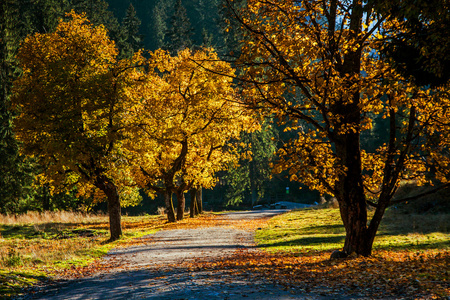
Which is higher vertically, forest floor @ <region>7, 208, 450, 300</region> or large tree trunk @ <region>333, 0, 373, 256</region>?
large tree trunk @ <region>333, 0, 373, 256</region>

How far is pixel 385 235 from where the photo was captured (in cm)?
1728

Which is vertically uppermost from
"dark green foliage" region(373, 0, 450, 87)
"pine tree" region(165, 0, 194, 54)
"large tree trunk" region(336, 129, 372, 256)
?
"pine tree" region(165, 0, 194, 54)

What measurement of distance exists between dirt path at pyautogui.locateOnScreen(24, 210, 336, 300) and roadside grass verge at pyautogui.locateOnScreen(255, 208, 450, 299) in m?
1.00

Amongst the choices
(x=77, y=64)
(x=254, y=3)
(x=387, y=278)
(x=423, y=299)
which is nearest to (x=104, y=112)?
(x=77, y=64)

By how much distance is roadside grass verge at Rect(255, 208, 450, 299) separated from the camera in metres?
7.70

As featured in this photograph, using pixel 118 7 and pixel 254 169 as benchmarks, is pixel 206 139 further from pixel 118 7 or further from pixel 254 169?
pixel 118 7

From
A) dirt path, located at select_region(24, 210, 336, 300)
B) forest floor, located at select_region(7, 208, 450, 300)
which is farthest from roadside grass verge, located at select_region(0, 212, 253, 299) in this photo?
dirt path, located at select_region(24, 210, 336, 300)

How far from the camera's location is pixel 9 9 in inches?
1657

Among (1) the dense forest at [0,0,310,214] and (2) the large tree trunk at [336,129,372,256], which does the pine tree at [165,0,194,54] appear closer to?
(1) the dense forest at [0,0,310,214]

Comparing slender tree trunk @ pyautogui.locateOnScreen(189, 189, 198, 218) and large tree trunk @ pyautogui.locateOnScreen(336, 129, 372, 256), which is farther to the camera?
slender tree trunk @ pyautogui.locateOnScreen(189, 189, 198, 218)

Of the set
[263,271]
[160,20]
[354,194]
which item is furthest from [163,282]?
[160,20]

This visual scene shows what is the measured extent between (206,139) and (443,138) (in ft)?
62.3

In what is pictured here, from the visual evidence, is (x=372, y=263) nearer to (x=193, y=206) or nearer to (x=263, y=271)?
(x=263, y=271)

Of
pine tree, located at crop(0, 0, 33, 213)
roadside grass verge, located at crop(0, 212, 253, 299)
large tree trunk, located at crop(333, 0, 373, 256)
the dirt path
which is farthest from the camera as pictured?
pine tree, located at crop(0, 0, 33, 213)
